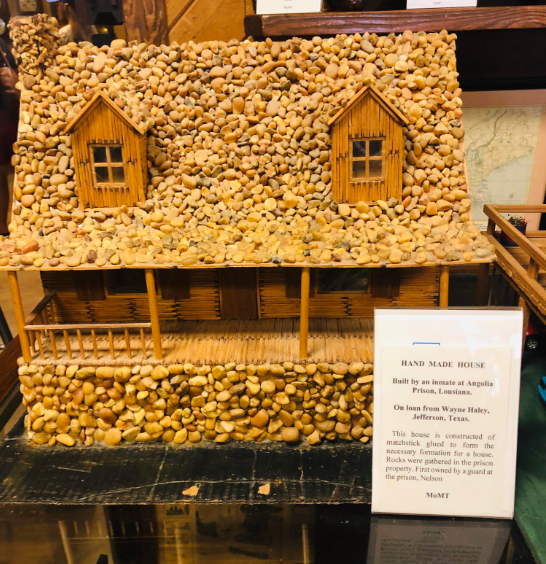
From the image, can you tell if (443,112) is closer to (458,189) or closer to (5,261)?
(458,189)

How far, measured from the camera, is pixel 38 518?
434 centimetres

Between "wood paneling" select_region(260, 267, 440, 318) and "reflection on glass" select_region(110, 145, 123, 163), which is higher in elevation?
"reflection on glass" select_region(110, 145, 123, 163)

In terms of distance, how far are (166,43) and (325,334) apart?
3911mm

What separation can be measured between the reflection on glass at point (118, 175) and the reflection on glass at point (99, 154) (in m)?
0.15

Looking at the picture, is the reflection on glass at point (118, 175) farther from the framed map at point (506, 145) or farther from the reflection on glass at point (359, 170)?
the framed map at point (506, 145)

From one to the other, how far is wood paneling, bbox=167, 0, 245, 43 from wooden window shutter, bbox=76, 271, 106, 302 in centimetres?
296

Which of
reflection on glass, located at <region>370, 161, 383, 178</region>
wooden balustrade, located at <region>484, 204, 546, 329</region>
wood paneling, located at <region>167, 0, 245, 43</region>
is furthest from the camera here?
wood paneling, located at <region>167, 0, 245, 43</region>

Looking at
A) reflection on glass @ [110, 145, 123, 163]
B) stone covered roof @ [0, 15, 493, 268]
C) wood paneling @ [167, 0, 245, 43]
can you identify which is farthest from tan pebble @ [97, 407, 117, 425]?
wood paneling @ [167, 0, 245, 43]

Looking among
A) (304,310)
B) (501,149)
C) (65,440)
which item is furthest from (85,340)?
(501,149)

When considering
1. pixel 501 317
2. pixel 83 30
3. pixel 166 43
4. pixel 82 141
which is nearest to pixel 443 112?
pixel 501 317

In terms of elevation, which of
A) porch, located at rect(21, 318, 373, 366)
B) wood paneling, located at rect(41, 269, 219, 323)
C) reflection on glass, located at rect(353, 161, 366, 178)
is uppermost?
reflection on glass, located at rect(353, 161, 366, 178)

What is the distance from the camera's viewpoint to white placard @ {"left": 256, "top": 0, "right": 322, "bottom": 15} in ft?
16.8

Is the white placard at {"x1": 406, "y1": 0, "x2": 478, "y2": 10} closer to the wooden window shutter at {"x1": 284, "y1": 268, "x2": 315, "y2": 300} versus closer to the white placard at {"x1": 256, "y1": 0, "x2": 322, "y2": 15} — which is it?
the white placard at {"x1": 256, "y1": 0, "x2": 322, "y2": 15}

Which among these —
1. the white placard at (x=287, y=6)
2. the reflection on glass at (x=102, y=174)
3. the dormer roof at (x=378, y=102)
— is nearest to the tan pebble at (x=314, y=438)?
the dormer roof at (x=378, y=102)
